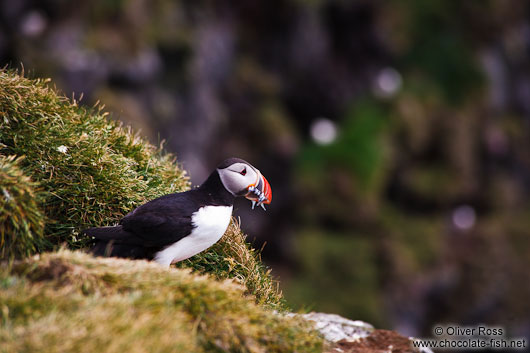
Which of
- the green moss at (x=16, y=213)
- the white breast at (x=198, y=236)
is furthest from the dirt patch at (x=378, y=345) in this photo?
the green moss at (x=16, y=213)

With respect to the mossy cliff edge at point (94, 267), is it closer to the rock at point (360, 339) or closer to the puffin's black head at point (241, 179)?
the rock at point (360, 339)

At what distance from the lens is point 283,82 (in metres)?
23.9

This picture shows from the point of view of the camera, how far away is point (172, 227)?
5070mm

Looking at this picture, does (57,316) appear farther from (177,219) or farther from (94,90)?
(94,90)

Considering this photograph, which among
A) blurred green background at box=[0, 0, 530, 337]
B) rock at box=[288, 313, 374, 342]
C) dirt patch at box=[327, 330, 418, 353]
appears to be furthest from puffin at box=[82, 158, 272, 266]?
blurred green background at box=[0, 0, 530, 337]

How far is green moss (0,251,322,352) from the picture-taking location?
335 centimetres

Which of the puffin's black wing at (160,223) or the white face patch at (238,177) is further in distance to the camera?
the white face patch at (238,177)

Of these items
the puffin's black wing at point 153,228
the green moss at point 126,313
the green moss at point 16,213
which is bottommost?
the green moss at point 126,313

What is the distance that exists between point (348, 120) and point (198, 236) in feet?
62.8

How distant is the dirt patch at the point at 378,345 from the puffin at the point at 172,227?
1499 millimetres

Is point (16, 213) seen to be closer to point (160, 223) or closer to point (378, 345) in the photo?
point (160, 223)

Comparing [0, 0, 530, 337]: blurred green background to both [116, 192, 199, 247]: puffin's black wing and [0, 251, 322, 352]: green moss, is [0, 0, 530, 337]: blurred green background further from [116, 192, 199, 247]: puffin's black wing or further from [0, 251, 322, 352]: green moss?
[0, 251, 322, 352]: green moss

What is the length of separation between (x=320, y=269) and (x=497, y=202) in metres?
11.7

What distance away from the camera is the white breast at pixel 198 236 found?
5.14 meters
